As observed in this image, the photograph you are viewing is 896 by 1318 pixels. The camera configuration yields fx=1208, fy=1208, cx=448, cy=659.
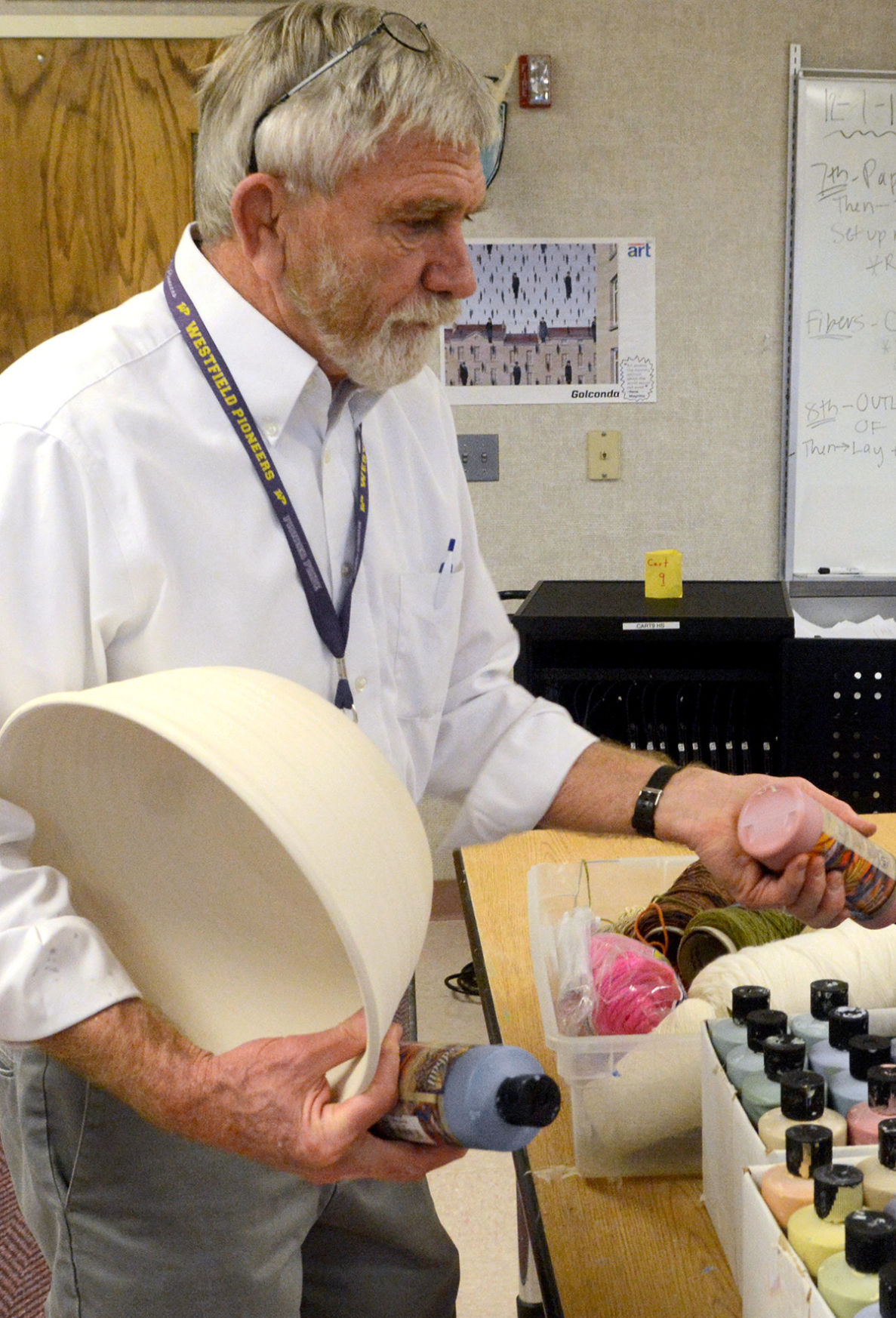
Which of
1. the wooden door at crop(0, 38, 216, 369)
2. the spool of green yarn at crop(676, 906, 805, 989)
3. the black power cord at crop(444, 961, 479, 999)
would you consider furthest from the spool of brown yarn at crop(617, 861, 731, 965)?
the wooden door at crop(0, 38, 216, 369)

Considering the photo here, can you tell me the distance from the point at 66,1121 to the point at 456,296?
0.84 m

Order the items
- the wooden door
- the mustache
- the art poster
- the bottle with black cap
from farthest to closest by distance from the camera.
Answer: the art poster < the wooden door < the mustache < the bottle with black cap

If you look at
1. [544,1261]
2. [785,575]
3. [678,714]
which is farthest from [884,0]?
[544,1261]

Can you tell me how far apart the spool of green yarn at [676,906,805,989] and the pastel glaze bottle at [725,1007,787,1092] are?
0.96ft

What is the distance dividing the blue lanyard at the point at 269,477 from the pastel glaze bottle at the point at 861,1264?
25.4 inches

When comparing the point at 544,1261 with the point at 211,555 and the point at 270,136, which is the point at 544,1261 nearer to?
the point at 211,555

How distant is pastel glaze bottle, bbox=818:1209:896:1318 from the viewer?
624mm

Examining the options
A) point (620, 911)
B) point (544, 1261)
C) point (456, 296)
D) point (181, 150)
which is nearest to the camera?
point (544, 1261)

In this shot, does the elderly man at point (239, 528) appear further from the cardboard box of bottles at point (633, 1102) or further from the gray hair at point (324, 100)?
the cardboard box of bottles at point (633, 1102)

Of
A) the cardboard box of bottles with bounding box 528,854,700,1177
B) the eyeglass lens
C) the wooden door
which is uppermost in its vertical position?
the wooden door

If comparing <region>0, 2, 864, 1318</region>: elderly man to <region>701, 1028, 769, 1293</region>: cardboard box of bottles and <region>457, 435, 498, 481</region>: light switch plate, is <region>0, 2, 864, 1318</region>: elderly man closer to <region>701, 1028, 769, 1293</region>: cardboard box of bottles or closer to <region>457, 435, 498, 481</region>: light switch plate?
<region>701, 1028, 769, 1293</region>: cardboard box of bottles

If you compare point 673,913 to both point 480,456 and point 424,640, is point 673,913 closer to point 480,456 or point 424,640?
point 424,640

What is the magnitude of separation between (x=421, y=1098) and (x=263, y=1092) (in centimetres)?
11

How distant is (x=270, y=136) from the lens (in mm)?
1079
